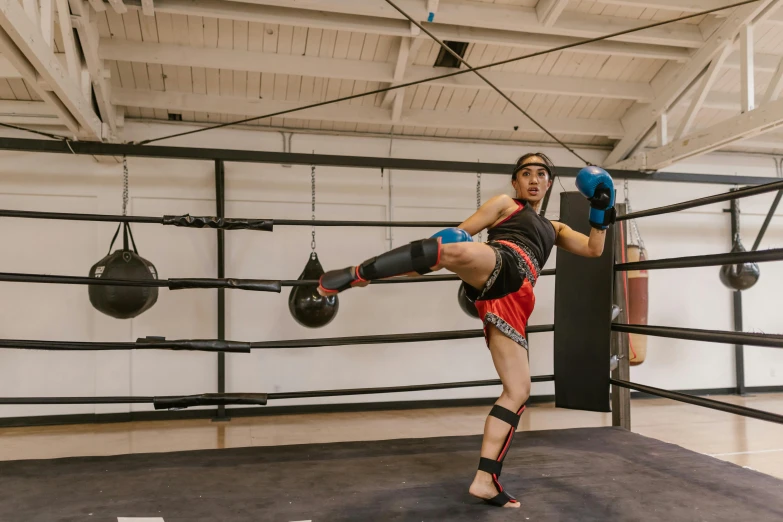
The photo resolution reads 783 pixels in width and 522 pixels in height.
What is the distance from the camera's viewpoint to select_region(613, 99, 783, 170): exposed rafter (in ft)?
11.6

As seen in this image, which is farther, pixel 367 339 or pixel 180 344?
pixel 367 339

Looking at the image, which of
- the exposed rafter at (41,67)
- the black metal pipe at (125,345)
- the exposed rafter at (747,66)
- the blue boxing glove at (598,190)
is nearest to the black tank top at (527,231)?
the blue boxing glove at (598,190)

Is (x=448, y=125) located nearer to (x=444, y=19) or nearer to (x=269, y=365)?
(x=444, y=19)

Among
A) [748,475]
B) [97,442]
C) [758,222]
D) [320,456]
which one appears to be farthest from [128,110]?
[758,222]

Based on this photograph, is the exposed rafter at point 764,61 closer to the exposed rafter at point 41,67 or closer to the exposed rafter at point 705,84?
the exposed rafter at point 705,84

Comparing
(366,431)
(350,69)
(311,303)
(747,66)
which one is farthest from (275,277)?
(747,66)

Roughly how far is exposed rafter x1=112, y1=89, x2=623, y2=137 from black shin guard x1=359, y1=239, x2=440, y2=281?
3.23 metres

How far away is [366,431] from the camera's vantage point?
3.83 metres

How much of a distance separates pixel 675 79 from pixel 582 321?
313 cm

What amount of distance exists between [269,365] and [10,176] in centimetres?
261

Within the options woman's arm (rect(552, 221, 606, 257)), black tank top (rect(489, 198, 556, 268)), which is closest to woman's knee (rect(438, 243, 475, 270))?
black tank top (rect(489, 198, 556, 268))

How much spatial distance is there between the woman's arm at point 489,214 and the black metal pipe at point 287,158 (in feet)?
7.81

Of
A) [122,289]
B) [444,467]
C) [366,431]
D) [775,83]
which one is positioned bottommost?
[366,431]

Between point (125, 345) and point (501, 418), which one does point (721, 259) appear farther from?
point (125, 345)
